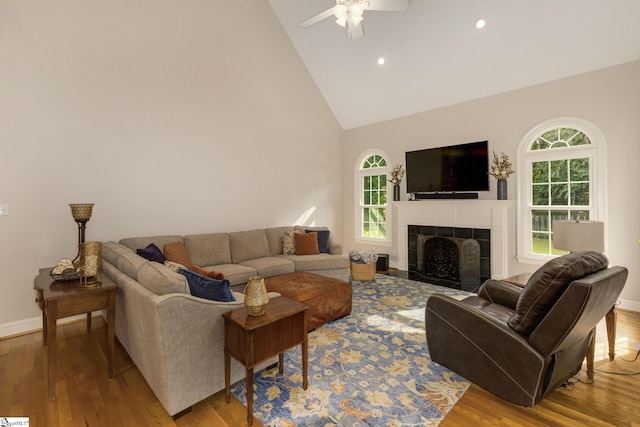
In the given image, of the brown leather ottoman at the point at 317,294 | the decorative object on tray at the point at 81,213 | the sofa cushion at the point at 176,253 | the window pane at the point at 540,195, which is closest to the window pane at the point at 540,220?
the window pane at the point at 540,195

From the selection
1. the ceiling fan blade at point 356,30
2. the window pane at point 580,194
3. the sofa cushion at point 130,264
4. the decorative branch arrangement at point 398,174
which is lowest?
the sofa cushion at point 130,264

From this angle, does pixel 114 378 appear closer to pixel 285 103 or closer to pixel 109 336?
pixel 109 336

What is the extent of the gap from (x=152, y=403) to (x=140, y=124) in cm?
334

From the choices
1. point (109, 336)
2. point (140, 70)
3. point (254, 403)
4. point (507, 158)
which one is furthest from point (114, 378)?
point (507, 158)

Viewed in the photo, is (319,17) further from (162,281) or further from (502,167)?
(502,167)

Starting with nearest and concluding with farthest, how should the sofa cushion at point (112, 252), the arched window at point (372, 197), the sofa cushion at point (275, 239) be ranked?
the sofa cushion at point (112, 252)
the sofa cushion at point (275, 239)
the arched window at point (372, 197)

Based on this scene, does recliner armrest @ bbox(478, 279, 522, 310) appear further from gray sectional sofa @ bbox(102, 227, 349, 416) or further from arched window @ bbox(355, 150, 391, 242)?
arched window @ bbox(355, 150, 391, 242)

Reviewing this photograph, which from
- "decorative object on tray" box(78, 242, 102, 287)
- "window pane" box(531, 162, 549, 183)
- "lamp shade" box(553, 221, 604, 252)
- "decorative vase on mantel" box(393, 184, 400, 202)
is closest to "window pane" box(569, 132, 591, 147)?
"window pane" box(531, 162, 549, 183)

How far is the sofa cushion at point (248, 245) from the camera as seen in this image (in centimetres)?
457

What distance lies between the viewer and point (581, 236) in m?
2.65

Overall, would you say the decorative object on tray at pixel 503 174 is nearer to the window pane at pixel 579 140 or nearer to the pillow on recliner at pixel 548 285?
the window pane at pixel 579 140

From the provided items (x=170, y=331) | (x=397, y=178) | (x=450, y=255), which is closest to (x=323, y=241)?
(x=397, y=178)

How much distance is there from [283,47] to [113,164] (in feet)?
11.9

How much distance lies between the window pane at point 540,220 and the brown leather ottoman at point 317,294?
3.10 m
